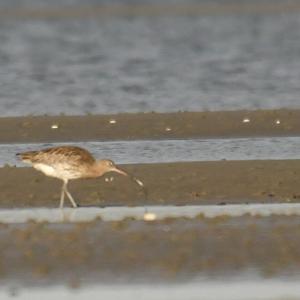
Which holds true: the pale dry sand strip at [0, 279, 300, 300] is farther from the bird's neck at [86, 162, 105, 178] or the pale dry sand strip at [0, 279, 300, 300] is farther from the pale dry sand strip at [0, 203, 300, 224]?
the bird's neck at [86, 162, 105, 178]

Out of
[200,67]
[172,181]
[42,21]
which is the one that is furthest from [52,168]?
[42,21]

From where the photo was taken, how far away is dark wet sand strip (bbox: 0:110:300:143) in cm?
2492

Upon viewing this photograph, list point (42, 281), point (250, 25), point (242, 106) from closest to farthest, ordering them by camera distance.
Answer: point (42, 281)
point (242, 106)
point (250, 25)

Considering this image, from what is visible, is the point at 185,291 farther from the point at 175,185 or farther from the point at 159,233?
the point at 175,185

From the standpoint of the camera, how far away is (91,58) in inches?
1735

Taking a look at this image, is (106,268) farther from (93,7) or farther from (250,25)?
(93,7)

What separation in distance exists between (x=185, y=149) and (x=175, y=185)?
146 inches

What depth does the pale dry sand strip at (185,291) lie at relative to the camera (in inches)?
488

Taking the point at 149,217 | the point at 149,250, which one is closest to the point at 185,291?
the point at 149,250

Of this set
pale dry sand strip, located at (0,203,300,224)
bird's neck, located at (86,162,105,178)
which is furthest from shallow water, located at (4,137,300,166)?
pale dry sand strip, located at (0,203,300,224)

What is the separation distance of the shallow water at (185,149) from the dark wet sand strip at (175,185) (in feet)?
2.69

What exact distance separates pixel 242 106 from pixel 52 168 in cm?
1187

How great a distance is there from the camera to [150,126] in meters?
26.0

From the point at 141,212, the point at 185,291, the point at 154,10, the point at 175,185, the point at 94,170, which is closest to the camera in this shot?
the point at 185,291
